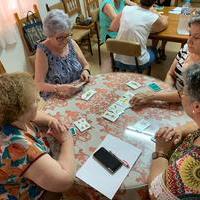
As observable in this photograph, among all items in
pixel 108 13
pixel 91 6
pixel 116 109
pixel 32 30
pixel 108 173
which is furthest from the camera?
pixel 91 6

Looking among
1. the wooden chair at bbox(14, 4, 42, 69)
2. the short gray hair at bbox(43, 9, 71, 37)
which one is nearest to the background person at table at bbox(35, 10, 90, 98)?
the short gray hair at bbox(43, 9, 71, 37)

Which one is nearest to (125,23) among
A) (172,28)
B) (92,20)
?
(172,28)

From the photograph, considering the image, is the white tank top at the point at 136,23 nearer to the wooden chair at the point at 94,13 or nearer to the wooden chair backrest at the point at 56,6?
the wooden chair at the point at 94,13

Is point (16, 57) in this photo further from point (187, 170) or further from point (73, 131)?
point (187, 170)

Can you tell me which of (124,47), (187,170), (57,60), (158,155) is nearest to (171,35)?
(124,47)

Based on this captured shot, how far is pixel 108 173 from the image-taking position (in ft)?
4.30

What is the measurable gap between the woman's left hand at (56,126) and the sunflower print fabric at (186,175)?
0.69m

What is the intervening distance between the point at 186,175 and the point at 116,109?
0.80m

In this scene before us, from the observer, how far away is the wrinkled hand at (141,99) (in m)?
1.73

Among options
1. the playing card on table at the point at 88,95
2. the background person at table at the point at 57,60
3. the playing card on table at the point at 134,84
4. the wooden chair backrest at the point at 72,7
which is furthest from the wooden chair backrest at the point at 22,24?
the playing card on table at the point at 134,84

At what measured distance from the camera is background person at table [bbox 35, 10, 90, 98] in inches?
78.5

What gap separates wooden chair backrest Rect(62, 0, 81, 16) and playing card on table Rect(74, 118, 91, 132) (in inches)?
123

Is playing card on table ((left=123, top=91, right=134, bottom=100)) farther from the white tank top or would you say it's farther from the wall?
the wall

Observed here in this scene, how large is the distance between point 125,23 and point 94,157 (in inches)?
71.9
